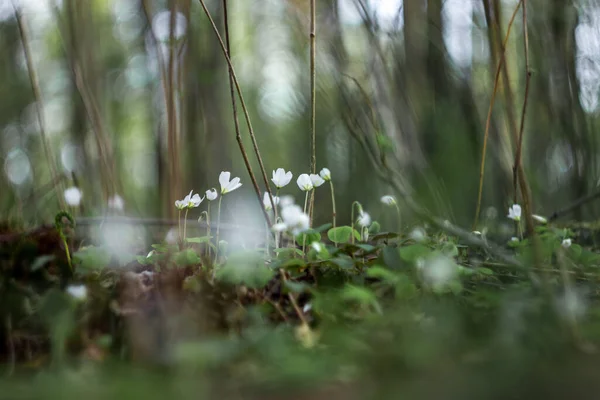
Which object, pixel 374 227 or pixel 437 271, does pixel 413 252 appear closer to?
pixel 437 271

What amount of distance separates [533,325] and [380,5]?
2.00m

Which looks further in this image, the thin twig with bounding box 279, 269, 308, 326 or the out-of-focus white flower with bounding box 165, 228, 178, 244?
the out-of-focus white flower with bounding box 165, 228, 178, 244

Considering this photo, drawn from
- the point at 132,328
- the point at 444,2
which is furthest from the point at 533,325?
the point at 444,2

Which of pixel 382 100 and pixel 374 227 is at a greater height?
pixel 382 100

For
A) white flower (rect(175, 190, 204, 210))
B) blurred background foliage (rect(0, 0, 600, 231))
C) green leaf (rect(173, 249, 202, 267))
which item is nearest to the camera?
green leaf (rect(173, 249, 202, 267))

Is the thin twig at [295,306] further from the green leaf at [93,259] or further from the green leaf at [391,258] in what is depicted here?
the green leaf at [93,259]

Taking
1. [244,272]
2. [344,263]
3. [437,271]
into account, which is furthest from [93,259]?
[437,271]

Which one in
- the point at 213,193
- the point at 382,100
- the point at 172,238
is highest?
the point at 382,100

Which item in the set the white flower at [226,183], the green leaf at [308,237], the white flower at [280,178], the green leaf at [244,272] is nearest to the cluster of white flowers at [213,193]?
the white flower at [226,183]

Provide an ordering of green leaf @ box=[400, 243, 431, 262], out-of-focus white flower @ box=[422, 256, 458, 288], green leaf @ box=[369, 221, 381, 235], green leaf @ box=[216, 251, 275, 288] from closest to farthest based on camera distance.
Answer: out-of-focus white flower @ box=[422, 256, 458, 288], green leaf @ box=[216, 251, 275, 288], green leaf @ box=[400, 243, 431, 262], green leaf @ box=[369, 221, 381, 235]

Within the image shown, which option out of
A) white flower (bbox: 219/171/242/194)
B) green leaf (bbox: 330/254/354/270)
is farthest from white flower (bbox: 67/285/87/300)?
white flower (bbox: 219/171/242/194)

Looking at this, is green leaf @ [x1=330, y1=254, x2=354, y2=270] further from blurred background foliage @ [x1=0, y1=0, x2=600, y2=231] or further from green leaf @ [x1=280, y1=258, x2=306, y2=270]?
blurred background foliage @ [x1=0, y1=0, x2=600, y2=231]

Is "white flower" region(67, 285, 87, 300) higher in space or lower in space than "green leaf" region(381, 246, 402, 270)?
higher

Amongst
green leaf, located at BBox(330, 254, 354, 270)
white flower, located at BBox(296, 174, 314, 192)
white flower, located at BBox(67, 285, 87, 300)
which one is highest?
white flower, located at BBox(296, 174, 314, 192)
